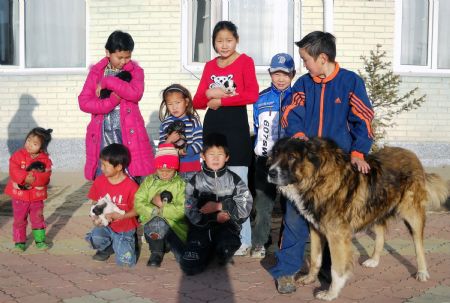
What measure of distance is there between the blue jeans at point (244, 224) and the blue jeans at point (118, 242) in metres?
1.13

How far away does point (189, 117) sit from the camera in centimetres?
673

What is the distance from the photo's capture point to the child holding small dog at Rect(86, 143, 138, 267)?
620cm

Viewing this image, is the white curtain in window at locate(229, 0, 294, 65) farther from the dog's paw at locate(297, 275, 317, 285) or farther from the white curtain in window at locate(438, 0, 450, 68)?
the dog's paw at locate(297, 275, 317, 285)

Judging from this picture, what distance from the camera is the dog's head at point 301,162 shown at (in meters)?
4.86

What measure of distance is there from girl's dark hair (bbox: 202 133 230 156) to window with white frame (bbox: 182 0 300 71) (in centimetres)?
637

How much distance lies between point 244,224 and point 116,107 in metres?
1.79

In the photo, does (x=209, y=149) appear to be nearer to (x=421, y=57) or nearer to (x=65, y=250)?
(x=65, y=250)

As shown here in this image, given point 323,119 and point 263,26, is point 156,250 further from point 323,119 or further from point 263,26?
point 263,26

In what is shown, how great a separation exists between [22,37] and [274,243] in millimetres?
8408

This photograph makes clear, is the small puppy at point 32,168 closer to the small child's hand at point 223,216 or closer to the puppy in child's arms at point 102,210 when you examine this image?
the puppy in child's arms at point 102,210

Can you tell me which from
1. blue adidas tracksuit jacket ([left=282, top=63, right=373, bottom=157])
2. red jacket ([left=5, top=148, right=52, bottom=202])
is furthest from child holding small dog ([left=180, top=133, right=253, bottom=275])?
red jacket ([left=5, top=148, right=52, bottom=202])

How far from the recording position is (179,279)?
5777 mm

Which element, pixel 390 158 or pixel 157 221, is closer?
pixel 390 158

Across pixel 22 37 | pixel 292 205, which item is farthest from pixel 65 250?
pixel 22 37
